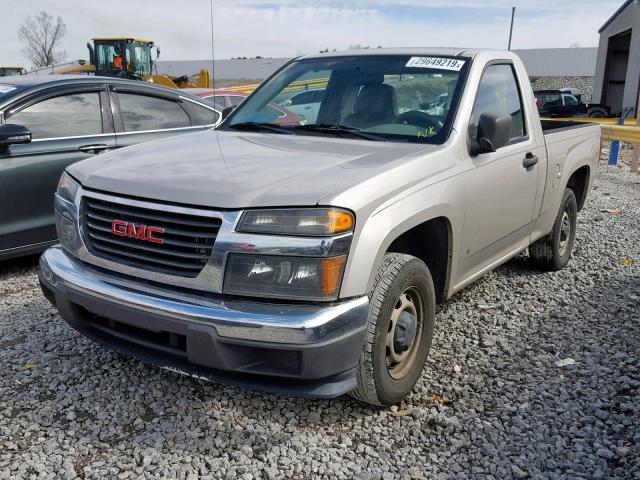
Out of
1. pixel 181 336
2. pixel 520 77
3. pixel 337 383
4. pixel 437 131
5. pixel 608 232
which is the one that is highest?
→ pixel 520 77

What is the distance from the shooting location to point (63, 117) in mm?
5172

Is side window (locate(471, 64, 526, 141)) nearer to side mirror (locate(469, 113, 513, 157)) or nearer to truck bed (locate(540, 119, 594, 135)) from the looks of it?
side mirror (locate(469, 113, 513, 157))

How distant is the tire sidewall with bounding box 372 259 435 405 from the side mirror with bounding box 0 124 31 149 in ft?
10.8

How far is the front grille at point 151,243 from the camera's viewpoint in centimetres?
259

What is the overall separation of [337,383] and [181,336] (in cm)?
70

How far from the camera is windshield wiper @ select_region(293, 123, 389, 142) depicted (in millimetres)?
3544

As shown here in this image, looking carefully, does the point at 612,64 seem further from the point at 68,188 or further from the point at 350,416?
the point at 68,188

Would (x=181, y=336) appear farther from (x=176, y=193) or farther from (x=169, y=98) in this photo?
(x=169, y=98)

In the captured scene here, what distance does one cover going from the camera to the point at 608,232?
690 centimetres

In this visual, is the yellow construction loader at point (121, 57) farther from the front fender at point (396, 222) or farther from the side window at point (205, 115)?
the front fender at point (396, 222)

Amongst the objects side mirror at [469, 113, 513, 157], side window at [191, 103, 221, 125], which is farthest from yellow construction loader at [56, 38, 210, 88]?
side mirror at [469, 113, 513, 157]

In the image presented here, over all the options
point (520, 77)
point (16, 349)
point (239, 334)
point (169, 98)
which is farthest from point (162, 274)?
point (169, 98)

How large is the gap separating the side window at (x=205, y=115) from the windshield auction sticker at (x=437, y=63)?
293 cm

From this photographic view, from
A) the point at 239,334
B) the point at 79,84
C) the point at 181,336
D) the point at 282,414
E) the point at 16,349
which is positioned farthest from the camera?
the point at 79,84
